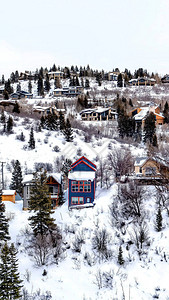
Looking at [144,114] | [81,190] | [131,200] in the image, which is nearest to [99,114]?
[144,114]

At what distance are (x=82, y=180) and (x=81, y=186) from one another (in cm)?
90

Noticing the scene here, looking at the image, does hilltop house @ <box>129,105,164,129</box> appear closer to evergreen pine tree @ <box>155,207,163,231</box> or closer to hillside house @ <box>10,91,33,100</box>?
evergreen pine tree @ <box>155,207,163,231</box>

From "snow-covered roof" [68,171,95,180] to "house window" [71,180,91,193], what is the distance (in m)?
0.53

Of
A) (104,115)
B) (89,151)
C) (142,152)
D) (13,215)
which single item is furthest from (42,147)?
(104,115)

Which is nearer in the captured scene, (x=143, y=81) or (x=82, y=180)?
(x=82, y=180)

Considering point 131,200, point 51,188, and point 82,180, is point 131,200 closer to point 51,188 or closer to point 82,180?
point 82,180

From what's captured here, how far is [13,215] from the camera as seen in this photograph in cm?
3114

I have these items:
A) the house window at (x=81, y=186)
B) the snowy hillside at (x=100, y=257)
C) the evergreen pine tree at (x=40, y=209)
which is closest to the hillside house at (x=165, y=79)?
the snowy hillside at (x=100, y=257)

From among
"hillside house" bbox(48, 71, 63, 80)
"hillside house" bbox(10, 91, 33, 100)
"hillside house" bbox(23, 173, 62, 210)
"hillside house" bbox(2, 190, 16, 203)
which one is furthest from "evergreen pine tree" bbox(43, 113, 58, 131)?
"hillside house" bbox(48, 71, 63, 80)

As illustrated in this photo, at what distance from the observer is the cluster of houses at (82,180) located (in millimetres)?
31984

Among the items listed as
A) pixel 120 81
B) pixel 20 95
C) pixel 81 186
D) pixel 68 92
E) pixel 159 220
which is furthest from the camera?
pixel 120 81

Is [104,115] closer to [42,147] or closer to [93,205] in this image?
[42,147]

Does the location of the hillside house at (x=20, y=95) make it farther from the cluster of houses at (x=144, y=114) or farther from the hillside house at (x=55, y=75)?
the cluster of houses at (x=144, y=114)

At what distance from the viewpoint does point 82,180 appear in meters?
31.8
